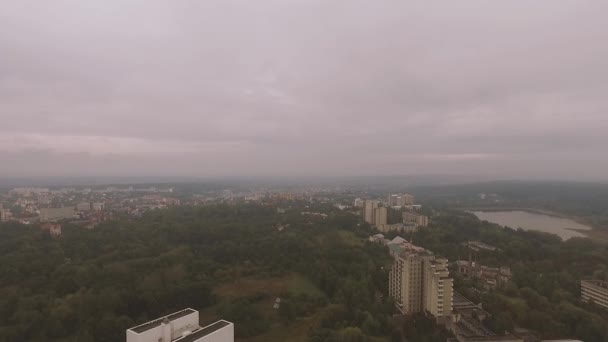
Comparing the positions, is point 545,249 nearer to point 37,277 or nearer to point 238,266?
point 238,266

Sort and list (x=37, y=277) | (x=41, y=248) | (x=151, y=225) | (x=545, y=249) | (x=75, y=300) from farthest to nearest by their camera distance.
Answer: (x=151, y=225)
(x=545, y=249)
(x=41, y=248)
(x=37, y=277)
(x=75, y=300)

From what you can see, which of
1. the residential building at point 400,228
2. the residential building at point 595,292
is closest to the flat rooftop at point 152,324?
the residential building at point 595,292

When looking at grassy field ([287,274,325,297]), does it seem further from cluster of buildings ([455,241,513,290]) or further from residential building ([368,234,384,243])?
residential building ([368,234,384,243])

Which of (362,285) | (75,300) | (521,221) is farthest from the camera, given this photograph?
(521,221)

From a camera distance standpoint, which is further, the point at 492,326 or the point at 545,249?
the point at 545,249

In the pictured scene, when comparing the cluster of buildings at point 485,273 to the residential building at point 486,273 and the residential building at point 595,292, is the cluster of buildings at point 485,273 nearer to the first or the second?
the residential building at point 486,273

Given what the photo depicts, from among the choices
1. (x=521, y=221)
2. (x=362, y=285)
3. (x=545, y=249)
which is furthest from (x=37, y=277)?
(x=521, y=221)
